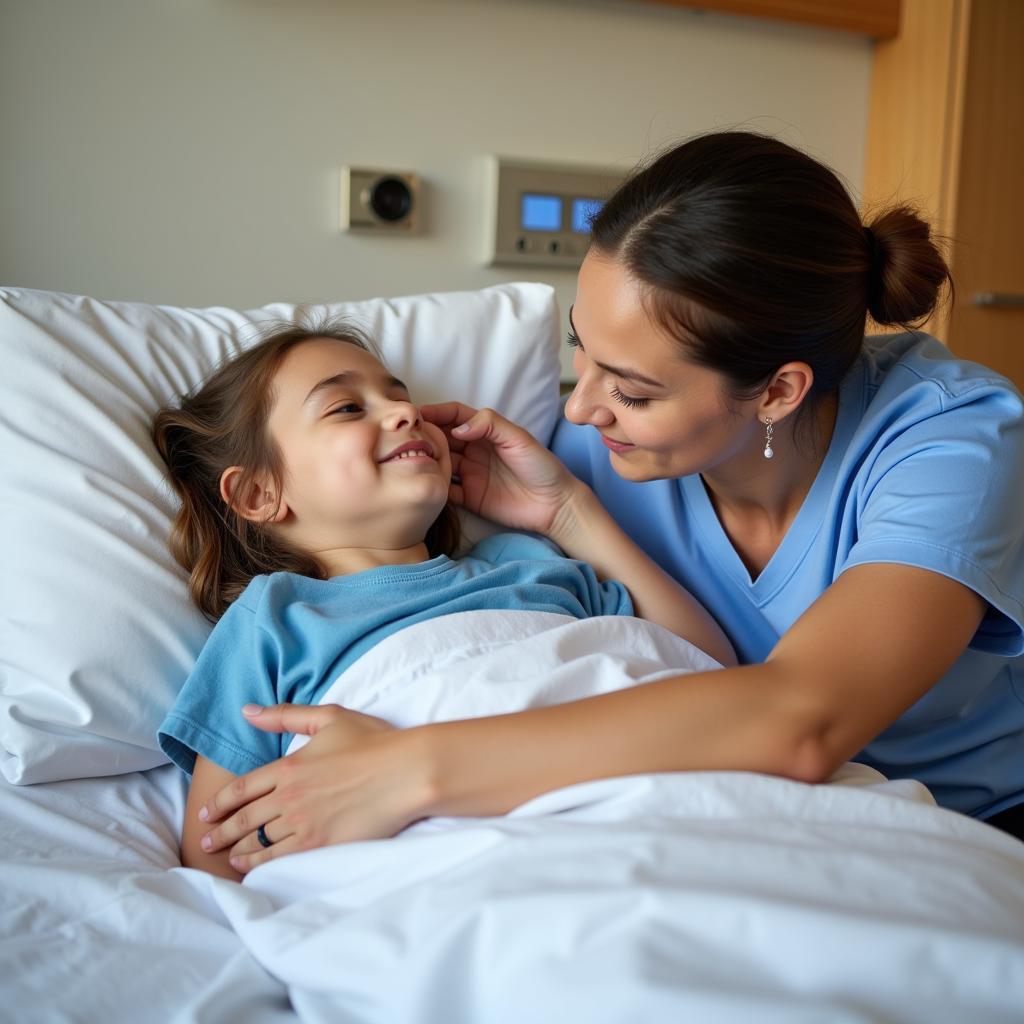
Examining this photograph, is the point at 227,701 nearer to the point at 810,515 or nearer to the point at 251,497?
the point at 251,497

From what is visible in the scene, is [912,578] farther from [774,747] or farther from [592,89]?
[592,89]

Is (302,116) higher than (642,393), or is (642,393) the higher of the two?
(302,116)

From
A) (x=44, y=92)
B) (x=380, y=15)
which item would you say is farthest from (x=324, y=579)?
(x=380, y=15)

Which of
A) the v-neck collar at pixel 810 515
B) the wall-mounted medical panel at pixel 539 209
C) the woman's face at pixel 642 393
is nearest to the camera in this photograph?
the woman's face at pixel 642 393

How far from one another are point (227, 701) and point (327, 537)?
28cm

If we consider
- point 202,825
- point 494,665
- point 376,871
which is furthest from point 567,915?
Result: point 202,825

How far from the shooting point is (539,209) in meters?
2.02

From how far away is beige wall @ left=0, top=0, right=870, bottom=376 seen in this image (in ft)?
5.48

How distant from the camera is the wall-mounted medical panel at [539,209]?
77.9 inches

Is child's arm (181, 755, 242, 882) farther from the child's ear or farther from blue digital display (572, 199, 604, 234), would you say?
blue digital display (572, 199, 604, 234)

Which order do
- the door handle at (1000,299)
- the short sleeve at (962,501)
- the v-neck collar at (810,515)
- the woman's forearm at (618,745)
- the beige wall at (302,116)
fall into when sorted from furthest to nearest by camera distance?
the door handle at (1000,299) < the beige wall at (302,116) < the v-neck collar at (810,515) < the short sleeve at (962,501) < the woman's forearm at (618,745)

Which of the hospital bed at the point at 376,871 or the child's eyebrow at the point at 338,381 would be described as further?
the child's eyebrow at the point at 338,381

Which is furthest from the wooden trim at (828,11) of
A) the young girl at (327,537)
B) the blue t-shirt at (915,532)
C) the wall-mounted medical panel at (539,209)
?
the young girl at (327,537)

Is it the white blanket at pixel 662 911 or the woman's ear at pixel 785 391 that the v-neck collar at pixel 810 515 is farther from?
the white blanket at pixel 662 911
